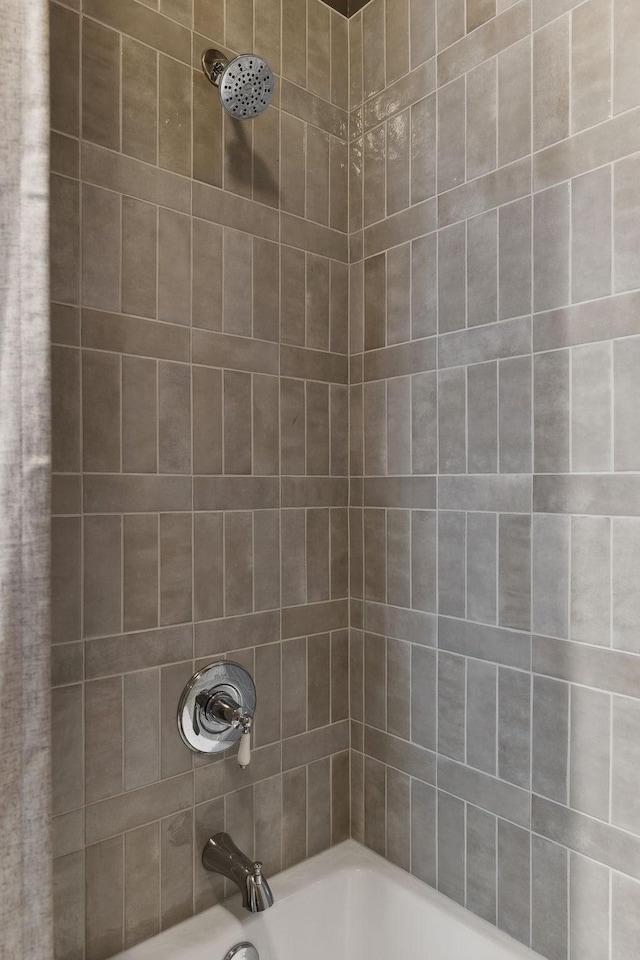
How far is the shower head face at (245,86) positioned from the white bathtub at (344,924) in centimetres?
→ 162

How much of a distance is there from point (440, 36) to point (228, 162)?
21.1 inches

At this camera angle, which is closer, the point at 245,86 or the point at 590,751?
the point at 590,751

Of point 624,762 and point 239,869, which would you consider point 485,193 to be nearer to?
point 624,762

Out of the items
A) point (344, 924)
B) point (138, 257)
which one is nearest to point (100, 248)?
point (138, 257)

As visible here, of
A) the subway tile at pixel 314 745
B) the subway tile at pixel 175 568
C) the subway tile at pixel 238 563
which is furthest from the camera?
the subway tile at pixel 314 745

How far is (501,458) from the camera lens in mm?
1259

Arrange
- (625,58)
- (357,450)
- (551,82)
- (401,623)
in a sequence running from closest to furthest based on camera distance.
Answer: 1. (625,58)
2. (551,82)
3. (401,623)
4. (357,450)

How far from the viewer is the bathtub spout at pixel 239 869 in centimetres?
119

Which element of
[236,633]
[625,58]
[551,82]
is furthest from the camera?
[236,633]

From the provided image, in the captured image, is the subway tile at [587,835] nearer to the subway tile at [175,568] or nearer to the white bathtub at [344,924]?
the white bathtub at [344,924]

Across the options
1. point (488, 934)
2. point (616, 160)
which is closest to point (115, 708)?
point (488, 934)

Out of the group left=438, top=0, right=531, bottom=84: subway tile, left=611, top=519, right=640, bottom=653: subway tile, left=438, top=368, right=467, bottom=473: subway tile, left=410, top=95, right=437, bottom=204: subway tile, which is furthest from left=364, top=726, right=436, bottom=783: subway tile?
left=438, top=0, right=531, bottom=84: subway tile

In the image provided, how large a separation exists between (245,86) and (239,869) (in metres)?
1.53

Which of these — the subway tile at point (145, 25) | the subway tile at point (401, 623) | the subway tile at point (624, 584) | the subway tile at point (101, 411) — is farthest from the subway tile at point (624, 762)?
the subway tile at point (145, 25)
